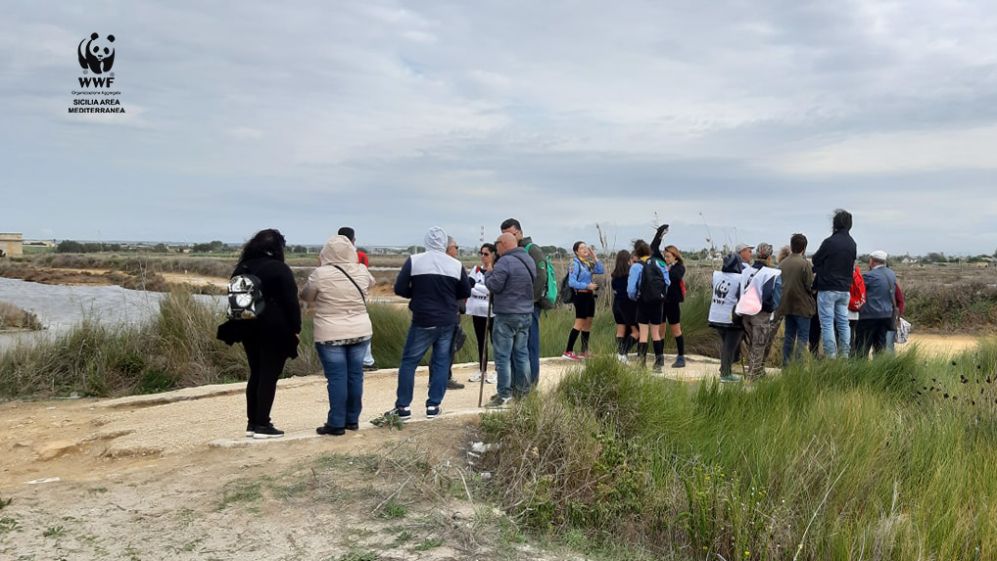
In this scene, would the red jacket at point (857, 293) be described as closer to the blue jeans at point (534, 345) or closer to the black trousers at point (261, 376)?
the blue jeans at point (534, 345)

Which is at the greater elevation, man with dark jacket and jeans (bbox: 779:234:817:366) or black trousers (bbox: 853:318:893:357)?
man with dark jacket and jeans (bbox: 779:234:817:366)

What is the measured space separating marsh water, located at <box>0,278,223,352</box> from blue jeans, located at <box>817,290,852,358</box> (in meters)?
8.77

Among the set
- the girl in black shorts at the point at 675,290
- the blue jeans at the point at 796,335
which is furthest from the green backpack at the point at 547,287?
the blue jeans at the point at 796,335

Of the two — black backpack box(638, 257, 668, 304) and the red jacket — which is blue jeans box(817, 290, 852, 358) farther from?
black backpack box(638, 257, 668, 304)

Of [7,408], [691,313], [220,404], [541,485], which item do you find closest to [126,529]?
[541,485]

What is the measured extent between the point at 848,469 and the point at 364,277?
3997 millimetres

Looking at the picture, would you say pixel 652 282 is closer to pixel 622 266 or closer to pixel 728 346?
pixel 622 266

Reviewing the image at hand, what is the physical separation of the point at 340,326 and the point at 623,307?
5.14 meters

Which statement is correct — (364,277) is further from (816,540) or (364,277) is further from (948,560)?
(948,560)

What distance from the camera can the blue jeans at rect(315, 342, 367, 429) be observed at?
622cm

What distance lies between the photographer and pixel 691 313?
12.8 metres

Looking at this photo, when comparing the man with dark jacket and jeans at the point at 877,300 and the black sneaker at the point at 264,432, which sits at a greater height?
the man with dark jacket and jeans at the point at 877,300

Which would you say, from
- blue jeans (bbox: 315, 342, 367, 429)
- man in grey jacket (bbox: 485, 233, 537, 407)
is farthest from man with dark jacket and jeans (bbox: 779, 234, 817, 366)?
blue jeans (bbox: 315, 342, 367, 429)

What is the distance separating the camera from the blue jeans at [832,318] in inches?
376
